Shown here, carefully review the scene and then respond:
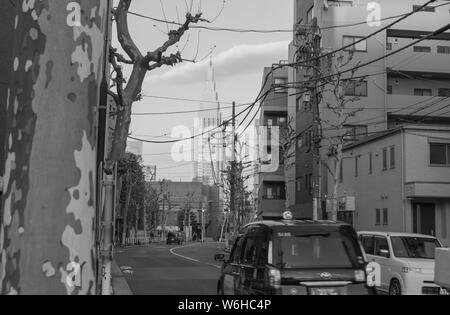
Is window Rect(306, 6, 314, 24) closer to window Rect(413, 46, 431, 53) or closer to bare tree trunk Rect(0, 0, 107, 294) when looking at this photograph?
window Rect(413, 46, 431, 53)

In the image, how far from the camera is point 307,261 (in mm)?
7543

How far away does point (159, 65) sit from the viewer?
12305mm

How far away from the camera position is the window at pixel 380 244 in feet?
50.1

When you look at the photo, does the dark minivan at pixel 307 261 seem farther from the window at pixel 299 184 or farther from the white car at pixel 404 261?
the window at pixel 299 184

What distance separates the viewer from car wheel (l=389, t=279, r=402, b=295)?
1411 centimetres

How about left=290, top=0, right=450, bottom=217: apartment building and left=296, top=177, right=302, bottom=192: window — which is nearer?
left=290, top=0, right=450, bottom=217: apartment building

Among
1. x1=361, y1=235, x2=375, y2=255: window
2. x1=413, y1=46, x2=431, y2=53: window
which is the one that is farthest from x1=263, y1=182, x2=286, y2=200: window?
x1=361, y1=235, x2=375, y2=255: window

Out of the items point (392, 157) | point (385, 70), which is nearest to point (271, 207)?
point (385, 70)

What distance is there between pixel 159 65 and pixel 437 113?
36226 millimetres

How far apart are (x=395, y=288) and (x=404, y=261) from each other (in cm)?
77

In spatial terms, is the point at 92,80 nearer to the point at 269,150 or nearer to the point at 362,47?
the point at 362,47

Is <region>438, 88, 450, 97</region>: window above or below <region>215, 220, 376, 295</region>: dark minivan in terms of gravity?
above

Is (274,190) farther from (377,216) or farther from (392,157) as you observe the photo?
(392,157)
